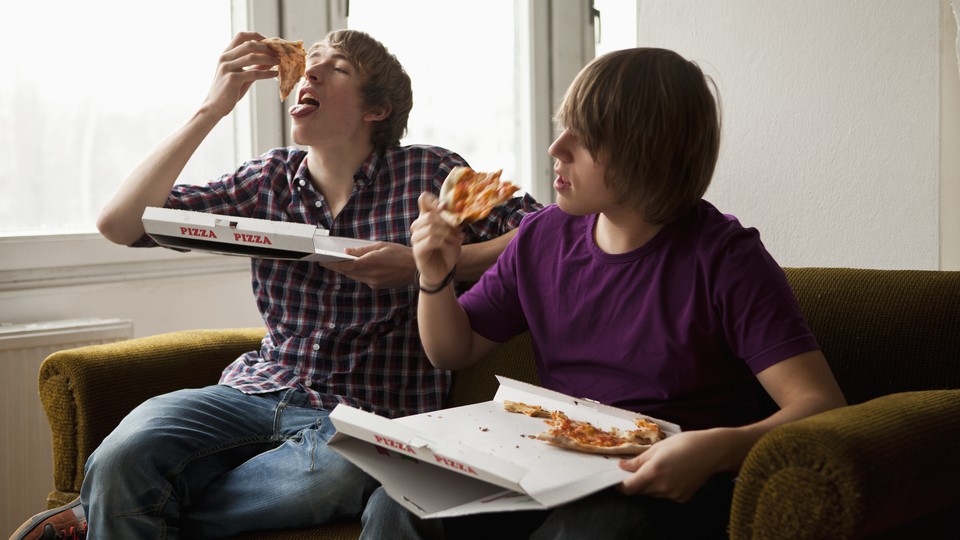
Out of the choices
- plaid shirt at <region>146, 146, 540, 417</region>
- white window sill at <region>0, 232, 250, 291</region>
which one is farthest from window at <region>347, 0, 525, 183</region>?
plaid shirt at <region>146, 146, 540, 417</region>

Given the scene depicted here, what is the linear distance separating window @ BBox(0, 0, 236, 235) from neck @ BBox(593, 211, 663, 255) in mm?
1682

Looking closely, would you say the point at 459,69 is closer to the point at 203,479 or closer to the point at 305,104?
the point at 305,104

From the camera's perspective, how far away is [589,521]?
121 centimetres

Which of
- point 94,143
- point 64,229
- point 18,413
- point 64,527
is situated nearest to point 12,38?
point 94,143

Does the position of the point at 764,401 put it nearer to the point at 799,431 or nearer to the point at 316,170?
the point at 799,431

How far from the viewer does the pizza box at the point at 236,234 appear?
1.59 m

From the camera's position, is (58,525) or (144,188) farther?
(144,188)

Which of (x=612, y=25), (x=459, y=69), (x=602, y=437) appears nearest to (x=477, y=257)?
(x=602, y=437)

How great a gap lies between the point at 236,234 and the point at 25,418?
112 cm

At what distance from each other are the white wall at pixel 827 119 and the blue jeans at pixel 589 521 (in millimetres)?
1229

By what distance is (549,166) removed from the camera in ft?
13.0

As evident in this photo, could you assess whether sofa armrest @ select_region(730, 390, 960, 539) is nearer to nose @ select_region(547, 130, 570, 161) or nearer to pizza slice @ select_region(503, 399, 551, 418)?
pizza slice @ select_region(503, 399, 551, 418)

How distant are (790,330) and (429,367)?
817 mm

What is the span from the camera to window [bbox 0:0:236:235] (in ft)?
8.12
